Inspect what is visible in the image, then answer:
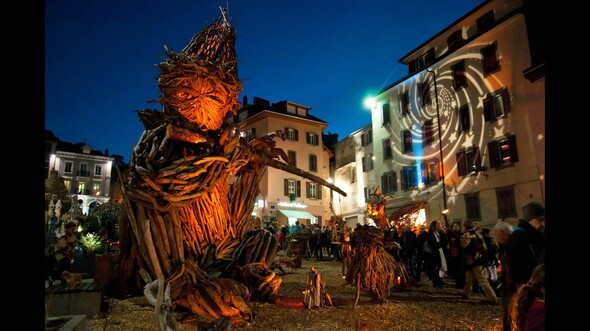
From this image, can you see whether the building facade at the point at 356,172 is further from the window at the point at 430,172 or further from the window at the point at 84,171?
the window at the point at 84,171

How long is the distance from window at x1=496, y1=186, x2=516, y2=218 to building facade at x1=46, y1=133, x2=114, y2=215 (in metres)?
56.2

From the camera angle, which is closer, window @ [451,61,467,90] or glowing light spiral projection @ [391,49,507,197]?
glowing light spiral projection @ [391,49,507,197]

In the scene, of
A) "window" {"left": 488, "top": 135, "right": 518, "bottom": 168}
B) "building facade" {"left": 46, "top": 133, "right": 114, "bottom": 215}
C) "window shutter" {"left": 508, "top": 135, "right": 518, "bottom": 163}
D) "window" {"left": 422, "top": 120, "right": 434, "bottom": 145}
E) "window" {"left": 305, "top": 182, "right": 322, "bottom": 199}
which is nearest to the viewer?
"window shutter" {"left": 508, "top": 135, "right": 518, "bottom": 163}

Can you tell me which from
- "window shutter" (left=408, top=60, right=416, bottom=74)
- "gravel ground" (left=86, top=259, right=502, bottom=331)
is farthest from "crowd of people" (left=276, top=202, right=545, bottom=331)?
"window shutter" (left=408, top=60, right=416, bottom=74)

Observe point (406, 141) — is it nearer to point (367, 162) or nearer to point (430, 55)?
point (430, 55)

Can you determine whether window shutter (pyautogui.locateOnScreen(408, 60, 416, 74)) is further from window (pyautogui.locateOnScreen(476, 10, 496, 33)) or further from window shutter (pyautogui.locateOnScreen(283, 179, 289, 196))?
window shutter (pyautogui.locateOnScreen(283, 179, 289, 196))

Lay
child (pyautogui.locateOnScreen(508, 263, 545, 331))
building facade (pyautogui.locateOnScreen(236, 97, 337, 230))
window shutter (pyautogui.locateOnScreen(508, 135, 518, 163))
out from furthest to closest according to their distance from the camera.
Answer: building facade (pyautogui.locateOnScreen(236, 97, 337, 230)) < window shutter (pyautogui.locateOnScreen(508, 135, 518, 163)) < child (pyautogui.locateOnScreen(508, 263, 545, 331))

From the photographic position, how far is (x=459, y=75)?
2411 centimetres

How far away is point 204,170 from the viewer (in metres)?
5.11

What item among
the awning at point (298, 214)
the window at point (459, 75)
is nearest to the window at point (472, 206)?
the window at point (459, 75)

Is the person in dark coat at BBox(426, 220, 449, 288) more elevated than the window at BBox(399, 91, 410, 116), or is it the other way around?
the window at BBox(399, 91, 410, 116)

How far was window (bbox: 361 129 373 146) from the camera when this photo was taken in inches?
1396

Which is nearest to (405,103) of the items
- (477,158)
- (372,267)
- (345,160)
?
(477,158)

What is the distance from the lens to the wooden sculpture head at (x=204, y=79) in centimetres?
561
